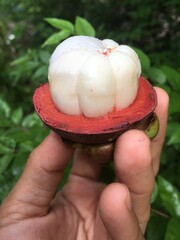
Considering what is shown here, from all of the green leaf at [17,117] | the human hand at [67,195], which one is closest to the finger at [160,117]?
the human hand at [67,195]

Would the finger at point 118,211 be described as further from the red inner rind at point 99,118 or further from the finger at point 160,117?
the finger at point 160,117

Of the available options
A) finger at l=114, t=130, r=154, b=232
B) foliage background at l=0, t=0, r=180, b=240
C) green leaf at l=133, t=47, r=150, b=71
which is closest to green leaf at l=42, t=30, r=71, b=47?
foliage background at l=0, t=0, r=180, b=240

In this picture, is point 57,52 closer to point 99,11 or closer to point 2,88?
point 2,88

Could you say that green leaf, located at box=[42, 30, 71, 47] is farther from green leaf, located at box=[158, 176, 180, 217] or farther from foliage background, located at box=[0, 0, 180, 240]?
green leaf, located at box=[158, 176, 180, 217]

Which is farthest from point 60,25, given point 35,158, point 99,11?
point 99,11

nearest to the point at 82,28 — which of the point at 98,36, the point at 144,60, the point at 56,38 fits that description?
the point at 56,38

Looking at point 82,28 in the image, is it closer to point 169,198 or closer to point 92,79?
point 92,79
